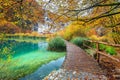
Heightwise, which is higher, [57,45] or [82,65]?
[82,65]

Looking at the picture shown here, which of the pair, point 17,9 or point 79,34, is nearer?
point 17,9

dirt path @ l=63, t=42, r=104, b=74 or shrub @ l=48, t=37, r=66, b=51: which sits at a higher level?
dirt path @ l=63, t=42, r=104, b=74

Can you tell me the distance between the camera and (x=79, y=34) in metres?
17.2

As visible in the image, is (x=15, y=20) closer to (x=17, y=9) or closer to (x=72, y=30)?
(x=17, y=9)

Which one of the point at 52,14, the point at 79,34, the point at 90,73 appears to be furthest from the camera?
the point at 79,34

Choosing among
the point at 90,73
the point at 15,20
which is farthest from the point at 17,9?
the point at 90,73

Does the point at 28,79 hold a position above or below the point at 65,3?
below

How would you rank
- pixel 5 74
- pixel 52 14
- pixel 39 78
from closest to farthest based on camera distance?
1. pixel 39 78
2. pixel 5 74
3. pixel 52 14

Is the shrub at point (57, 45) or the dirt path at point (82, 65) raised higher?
the dirt path at point (82, 65)

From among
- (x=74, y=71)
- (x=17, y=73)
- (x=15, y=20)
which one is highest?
(x=15, y=20)

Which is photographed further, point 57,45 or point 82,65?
point 57,45

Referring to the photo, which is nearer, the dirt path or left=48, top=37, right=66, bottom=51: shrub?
the dirt path

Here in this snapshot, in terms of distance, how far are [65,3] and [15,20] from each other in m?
2.07

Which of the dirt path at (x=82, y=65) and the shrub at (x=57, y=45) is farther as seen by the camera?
the shrub at (x=57, y=45)
